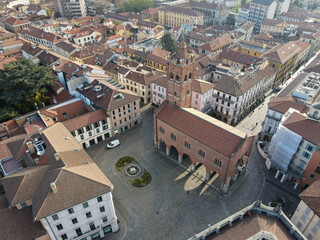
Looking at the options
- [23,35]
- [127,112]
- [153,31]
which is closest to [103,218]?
[127,112]

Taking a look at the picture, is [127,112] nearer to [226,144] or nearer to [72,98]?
[72,98]

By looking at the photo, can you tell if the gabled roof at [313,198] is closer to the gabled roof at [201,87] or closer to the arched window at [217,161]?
the arched window at [217,161]

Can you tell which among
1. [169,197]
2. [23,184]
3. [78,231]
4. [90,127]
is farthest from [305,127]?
[23,184]

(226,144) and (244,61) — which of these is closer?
(226,144)

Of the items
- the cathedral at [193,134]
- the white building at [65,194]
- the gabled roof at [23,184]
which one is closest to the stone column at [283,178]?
the cathedral at [193,134]

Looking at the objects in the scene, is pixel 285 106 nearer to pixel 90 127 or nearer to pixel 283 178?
pixel 283 178

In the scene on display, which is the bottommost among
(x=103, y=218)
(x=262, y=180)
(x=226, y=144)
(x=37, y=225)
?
(x=262, y=180)
